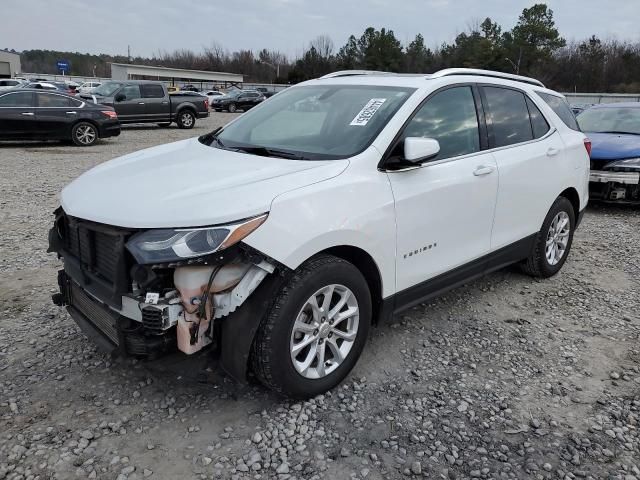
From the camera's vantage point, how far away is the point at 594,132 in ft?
28.8

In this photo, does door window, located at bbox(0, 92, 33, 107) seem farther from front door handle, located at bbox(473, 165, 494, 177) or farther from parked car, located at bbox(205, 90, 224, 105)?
parked car, located at bbox(205, 90, 224, 105)

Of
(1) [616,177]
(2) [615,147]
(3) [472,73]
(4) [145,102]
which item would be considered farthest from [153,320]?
(4) [145,102]

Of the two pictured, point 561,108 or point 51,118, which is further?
point 51,118

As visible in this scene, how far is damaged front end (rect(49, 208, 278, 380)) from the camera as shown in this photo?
2.46m

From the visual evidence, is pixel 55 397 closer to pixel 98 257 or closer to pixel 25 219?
pixel 98 257

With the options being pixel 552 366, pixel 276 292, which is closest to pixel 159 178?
pixel 276 292

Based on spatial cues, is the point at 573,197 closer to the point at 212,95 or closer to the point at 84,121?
the point at 84,121

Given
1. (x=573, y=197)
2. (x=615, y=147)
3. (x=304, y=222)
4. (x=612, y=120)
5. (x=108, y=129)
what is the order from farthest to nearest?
(x=108, y=129), (x=612, y=120), (x=615, y=147), (x=573, y=197), (x=304, y=222)

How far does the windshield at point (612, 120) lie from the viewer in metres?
8.63

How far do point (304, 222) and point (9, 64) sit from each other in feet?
267

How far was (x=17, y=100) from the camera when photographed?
13008 mm

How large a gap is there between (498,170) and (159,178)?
8.01 feet

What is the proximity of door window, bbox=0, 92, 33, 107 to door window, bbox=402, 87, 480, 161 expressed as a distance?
12.7 meters

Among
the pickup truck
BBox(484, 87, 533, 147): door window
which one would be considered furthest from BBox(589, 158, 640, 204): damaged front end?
the pickup truck
